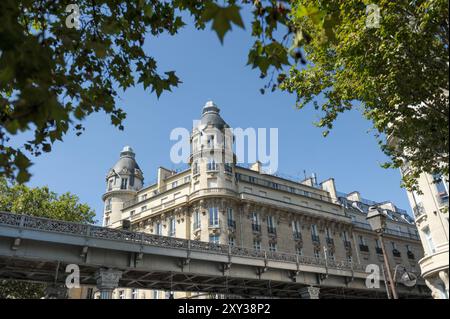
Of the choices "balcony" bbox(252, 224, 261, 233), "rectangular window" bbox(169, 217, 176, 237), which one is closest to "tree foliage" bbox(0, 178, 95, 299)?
"rectangular window" bbox(169, 217, 176, 237)

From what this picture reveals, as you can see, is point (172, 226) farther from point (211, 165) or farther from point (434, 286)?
point (434, 286)

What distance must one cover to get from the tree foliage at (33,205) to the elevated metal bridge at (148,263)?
28.4 ft

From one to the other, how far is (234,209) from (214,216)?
2.52 metres

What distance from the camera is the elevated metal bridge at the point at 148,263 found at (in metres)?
18.5

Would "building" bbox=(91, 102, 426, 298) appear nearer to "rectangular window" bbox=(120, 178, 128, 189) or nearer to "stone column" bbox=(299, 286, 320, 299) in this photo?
"rectangular window" bbox=(120, 178, 128, 189)

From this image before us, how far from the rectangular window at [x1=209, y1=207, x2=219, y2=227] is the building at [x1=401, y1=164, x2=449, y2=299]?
19.8 meters

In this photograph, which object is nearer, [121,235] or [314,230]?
[121,235]

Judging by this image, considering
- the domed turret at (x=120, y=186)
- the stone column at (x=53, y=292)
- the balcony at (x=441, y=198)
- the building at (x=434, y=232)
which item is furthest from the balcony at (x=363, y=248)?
the stone column at (x=53, y=292)

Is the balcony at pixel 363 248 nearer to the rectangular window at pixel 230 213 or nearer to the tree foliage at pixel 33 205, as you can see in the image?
the rectangular window at pixel 230 213

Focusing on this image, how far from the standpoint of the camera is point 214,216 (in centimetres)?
3909

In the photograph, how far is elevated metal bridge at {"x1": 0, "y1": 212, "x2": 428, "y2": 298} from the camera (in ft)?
60.7

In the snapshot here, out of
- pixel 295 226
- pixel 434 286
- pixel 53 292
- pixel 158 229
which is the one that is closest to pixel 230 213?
pixel 295 226

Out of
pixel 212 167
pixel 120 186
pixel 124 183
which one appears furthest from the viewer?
pixel 124 183
